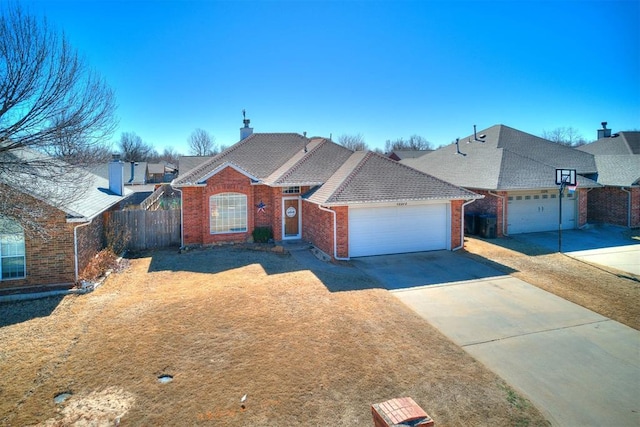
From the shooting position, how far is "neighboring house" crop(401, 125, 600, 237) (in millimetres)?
17859

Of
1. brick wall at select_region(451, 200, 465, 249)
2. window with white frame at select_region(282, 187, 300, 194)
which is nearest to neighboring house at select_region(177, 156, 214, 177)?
window with white frame at select_region(282, 187, 300, 194)

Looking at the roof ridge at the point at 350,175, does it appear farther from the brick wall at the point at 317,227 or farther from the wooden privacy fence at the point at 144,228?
the wooden privacy fence at the point at 144,228

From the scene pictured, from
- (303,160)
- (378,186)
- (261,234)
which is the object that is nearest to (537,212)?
(378,186)

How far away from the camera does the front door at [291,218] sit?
1727cm

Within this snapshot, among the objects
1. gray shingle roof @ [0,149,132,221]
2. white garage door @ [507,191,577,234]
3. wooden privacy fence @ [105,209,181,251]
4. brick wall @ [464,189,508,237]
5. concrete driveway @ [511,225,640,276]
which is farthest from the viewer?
white garage door @ [507,191,577,234]

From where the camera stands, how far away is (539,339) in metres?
7.50

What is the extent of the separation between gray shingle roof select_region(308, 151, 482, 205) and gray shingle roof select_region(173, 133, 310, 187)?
4.46 meters

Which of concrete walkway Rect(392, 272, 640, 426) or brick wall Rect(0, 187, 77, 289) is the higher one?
brick wall Rect(0, 187, 77, 289)

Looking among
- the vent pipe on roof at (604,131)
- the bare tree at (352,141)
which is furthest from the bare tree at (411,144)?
the vent pipe on roof at (604,131)

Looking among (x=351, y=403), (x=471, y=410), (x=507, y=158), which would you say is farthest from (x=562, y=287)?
(x=507, y=158)

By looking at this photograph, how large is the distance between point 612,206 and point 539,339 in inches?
691

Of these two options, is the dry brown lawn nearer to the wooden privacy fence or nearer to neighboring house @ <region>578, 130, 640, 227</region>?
the wooden privacy fence

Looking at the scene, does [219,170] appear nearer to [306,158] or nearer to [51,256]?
[306,158]

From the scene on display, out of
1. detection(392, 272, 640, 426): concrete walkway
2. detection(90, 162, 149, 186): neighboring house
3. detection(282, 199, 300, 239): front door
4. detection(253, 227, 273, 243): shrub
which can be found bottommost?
detection(392, 272, 640, 426): concrete walkway
